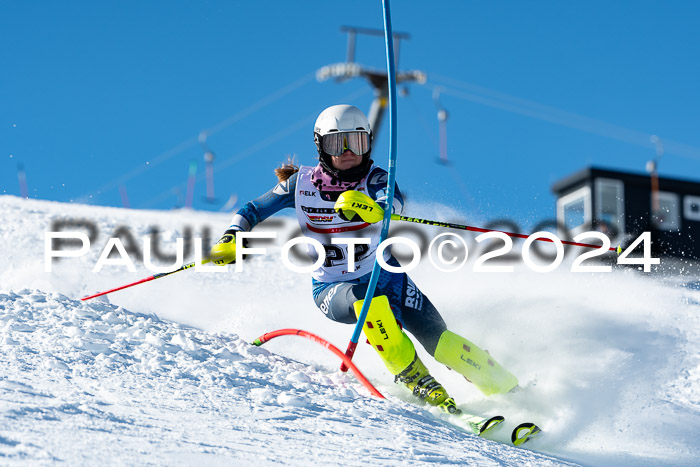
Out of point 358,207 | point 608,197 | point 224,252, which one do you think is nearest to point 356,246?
point 358,207

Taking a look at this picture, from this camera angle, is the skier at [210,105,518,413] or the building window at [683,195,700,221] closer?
the skier at [210,105,518,413]

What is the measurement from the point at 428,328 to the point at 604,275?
461cm

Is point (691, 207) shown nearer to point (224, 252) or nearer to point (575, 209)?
point (575, 209)

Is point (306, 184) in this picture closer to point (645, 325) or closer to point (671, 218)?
point (645, 325)

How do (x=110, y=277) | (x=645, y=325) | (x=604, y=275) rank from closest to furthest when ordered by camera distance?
(x=645, y=325) < (x=110, y=277) < (x=604, y=275)

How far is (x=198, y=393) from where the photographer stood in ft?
10.0

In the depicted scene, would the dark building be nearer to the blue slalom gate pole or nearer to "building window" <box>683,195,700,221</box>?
"building window" <box>683,195,700,221</box>

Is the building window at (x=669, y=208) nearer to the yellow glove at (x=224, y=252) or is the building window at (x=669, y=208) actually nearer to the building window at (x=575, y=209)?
the building window at (x=575, y=209)

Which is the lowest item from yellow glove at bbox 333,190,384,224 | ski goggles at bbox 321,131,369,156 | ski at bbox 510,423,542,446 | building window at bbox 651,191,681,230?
ski at bbox 510,423,542,446

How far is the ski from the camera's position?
10.9 ft

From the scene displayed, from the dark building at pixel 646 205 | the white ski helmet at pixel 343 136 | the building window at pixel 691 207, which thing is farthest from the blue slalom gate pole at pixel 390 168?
the building window at pixel 691 207

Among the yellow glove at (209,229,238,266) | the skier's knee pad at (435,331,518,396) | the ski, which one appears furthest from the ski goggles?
the ski

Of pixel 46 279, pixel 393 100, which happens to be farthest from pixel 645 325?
pixel 46 279

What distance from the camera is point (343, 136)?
389 centimetres
